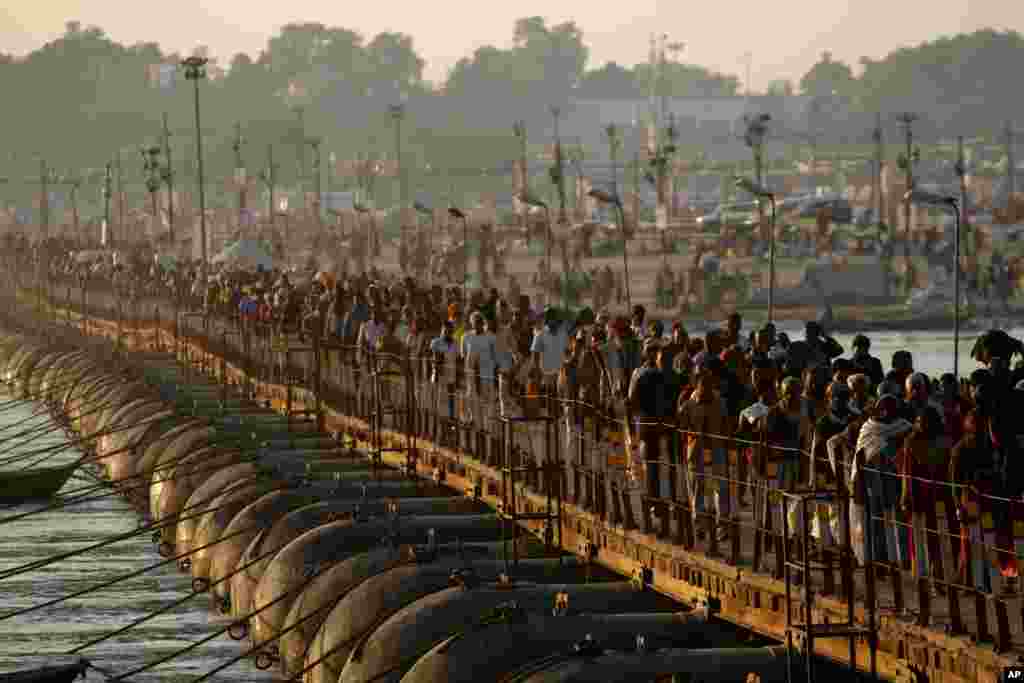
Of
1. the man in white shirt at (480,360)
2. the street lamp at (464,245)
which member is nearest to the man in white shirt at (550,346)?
the man in white shirt at (480,360)

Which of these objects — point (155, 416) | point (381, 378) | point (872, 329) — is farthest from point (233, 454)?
point (872, 329)

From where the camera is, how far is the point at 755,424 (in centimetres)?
2633

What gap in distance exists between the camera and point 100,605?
46.8 meters

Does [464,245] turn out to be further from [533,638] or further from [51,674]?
[533,638]

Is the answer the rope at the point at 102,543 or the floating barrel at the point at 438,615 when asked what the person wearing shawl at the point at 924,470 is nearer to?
the floating barrel at the point at 438,615

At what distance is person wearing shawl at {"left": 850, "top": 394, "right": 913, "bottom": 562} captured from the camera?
2256 centimetres

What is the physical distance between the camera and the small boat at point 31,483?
58656 millimetres

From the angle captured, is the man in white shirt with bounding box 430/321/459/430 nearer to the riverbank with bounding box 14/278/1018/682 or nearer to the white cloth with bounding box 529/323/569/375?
the riverbank with bounding box 14/278/1018/682

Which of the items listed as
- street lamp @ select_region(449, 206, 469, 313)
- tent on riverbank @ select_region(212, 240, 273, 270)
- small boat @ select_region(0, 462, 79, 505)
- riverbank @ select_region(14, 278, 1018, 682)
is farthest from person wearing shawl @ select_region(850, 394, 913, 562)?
tent on riverbank @ select_region(212, 240, 273, 270)

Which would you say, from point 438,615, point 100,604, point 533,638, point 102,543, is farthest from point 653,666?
point 100,604

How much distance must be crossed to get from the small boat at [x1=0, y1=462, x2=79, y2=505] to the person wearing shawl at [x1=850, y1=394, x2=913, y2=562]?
3764 centimetres

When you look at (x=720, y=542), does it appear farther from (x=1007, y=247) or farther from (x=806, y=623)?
(x=1007, y=247)

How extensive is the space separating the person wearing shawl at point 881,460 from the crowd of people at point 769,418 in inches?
0.7

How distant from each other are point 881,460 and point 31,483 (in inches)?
1525
